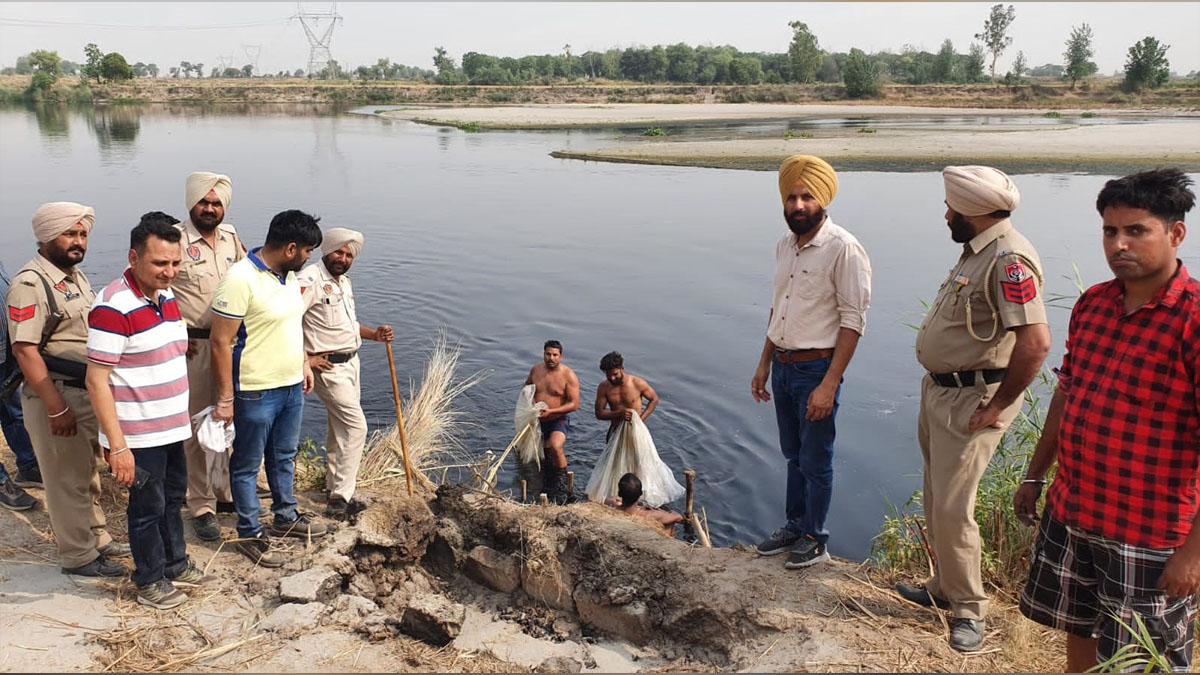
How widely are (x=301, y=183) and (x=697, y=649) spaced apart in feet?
82.7

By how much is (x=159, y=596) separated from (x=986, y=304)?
4250 millimetres

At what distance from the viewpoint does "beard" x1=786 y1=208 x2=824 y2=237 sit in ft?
14.1

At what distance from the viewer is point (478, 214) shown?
21.8m

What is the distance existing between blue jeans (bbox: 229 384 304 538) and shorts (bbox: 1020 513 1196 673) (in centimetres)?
393

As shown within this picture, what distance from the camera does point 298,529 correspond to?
5.00 metres

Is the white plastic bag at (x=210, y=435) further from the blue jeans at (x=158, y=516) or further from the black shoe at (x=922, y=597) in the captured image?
the black shoe at (x=922, y=597)

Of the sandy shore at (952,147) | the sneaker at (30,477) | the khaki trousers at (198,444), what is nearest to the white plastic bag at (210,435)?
the khaki trousers at (198,444)

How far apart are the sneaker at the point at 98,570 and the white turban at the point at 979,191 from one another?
4.69 meters

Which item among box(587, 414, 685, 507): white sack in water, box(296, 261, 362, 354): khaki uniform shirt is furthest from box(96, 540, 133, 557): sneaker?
box(587, 414, 685, 507): white sack in water

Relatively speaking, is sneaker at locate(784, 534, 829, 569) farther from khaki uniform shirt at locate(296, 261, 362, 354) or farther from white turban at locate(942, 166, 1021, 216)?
khaki uniform shirt at locate(296, 261, 362, 354)

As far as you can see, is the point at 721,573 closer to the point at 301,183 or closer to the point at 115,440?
the point at 115,440

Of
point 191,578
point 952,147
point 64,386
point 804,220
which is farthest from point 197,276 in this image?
point 952,147

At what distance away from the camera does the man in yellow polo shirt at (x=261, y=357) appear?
442cm

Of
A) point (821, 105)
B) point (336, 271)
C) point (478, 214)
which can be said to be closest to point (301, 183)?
point (478, 214)
